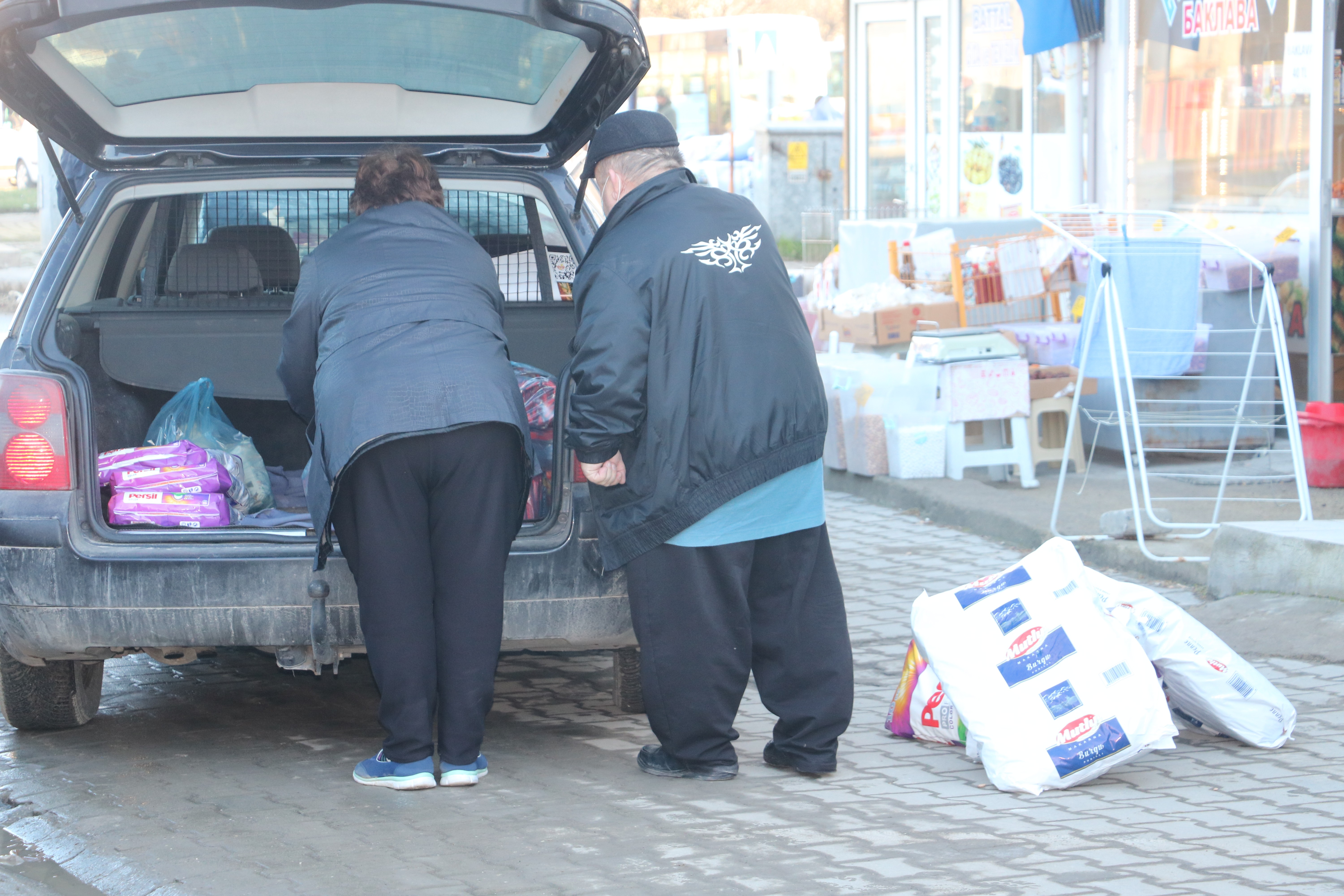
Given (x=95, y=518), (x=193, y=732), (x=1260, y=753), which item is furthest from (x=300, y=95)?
(x=1260, y=753)

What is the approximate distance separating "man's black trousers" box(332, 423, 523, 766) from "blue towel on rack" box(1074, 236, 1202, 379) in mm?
3772

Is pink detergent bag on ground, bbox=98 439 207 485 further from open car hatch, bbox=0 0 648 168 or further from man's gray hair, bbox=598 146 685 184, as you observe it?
man's gray hair, bbox=598 146 685 184

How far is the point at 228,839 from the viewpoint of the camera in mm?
3730

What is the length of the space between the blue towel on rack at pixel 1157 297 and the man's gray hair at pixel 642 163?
3.42m

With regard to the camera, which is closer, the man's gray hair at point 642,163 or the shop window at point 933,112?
the man's gray hair at point 642,163

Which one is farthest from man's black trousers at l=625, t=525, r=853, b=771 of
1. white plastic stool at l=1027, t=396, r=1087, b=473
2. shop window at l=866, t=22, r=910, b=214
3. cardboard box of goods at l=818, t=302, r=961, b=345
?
shop window at l=866, t=22, r=910, b=214

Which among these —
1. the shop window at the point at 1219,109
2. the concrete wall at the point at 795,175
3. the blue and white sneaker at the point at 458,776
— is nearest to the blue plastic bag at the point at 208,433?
the blue and white sneaker at the point at 458,776

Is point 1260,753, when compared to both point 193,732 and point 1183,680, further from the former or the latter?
point 193,732

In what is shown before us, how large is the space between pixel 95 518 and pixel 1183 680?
290cm

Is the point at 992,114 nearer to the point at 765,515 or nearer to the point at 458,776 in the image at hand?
the point at 765,515

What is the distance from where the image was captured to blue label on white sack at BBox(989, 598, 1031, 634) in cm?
403

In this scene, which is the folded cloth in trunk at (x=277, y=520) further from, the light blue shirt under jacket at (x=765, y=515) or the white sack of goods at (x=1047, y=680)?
the white sack of goods at (x=1047, y=680)

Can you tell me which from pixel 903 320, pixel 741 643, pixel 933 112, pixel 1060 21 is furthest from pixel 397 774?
pixel 933 112

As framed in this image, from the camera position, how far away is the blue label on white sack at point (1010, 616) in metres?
4.03
